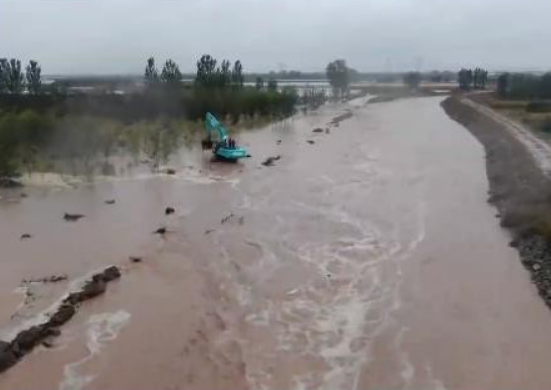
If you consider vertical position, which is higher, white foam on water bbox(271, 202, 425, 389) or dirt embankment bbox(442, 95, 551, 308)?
dirt embankment bbox(442, 95, 551, 308)

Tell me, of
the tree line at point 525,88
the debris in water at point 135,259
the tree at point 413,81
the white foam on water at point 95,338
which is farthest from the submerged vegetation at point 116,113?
the tree at point 413,81

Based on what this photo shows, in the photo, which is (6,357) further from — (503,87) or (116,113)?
(503,87)

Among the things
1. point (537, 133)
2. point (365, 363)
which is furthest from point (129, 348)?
point (537, 133)

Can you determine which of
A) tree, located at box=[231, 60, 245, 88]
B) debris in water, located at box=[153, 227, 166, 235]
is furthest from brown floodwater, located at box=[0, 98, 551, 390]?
tree, located at box=[231, 60, 245, 88]

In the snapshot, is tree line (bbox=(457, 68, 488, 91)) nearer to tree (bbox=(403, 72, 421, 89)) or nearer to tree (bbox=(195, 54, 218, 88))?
tree (bbox=(403, 72, 421, 89))

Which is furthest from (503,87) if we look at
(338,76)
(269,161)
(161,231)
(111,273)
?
(111,273)
